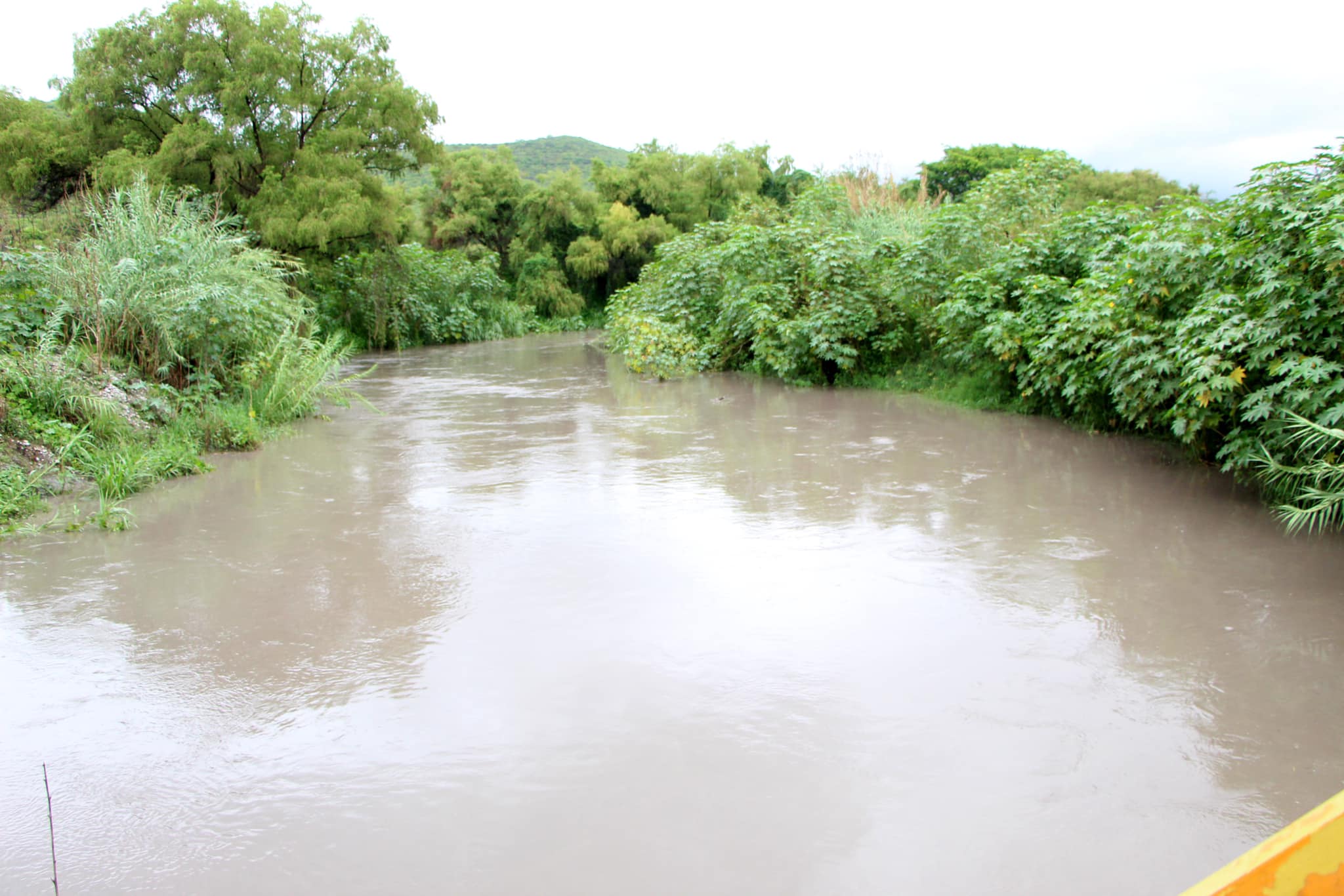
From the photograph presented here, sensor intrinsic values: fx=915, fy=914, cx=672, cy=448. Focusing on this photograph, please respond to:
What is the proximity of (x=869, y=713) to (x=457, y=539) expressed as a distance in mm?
3219

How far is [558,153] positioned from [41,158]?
45702mm

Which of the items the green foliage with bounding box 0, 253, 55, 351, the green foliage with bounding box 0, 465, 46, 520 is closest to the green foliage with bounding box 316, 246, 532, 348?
the green foliage with bounding box 0, 253, 55, 351

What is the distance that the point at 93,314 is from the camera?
28.3 feet

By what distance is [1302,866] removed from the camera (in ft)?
2.85

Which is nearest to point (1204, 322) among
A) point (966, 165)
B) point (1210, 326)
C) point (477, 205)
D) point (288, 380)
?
point (1210, 326)

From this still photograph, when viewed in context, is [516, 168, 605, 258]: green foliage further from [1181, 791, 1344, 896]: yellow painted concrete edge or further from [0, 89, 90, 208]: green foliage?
[1181, 791, 1344, 896]: yellow painted concrete edge

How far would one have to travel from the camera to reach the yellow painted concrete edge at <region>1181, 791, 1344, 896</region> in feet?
2.83

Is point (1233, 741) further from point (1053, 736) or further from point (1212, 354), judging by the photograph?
point (1212, 354)

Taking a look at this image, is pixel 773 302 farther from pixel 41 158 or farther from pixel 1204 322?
pixel 41 158

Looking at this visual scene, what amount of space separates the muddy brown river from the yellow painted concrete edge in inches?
71.8

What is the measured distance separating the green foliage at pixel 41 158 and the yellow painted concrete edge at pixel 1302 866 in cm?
2183

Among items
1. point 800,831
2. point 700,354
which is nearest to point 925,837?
point 800,831

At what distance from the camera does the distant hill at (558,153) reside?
57.7 m

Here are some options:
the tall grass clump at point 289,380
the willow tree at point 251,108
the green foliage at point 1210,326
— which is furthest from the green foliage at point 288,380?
the willow tree at point 251,108
